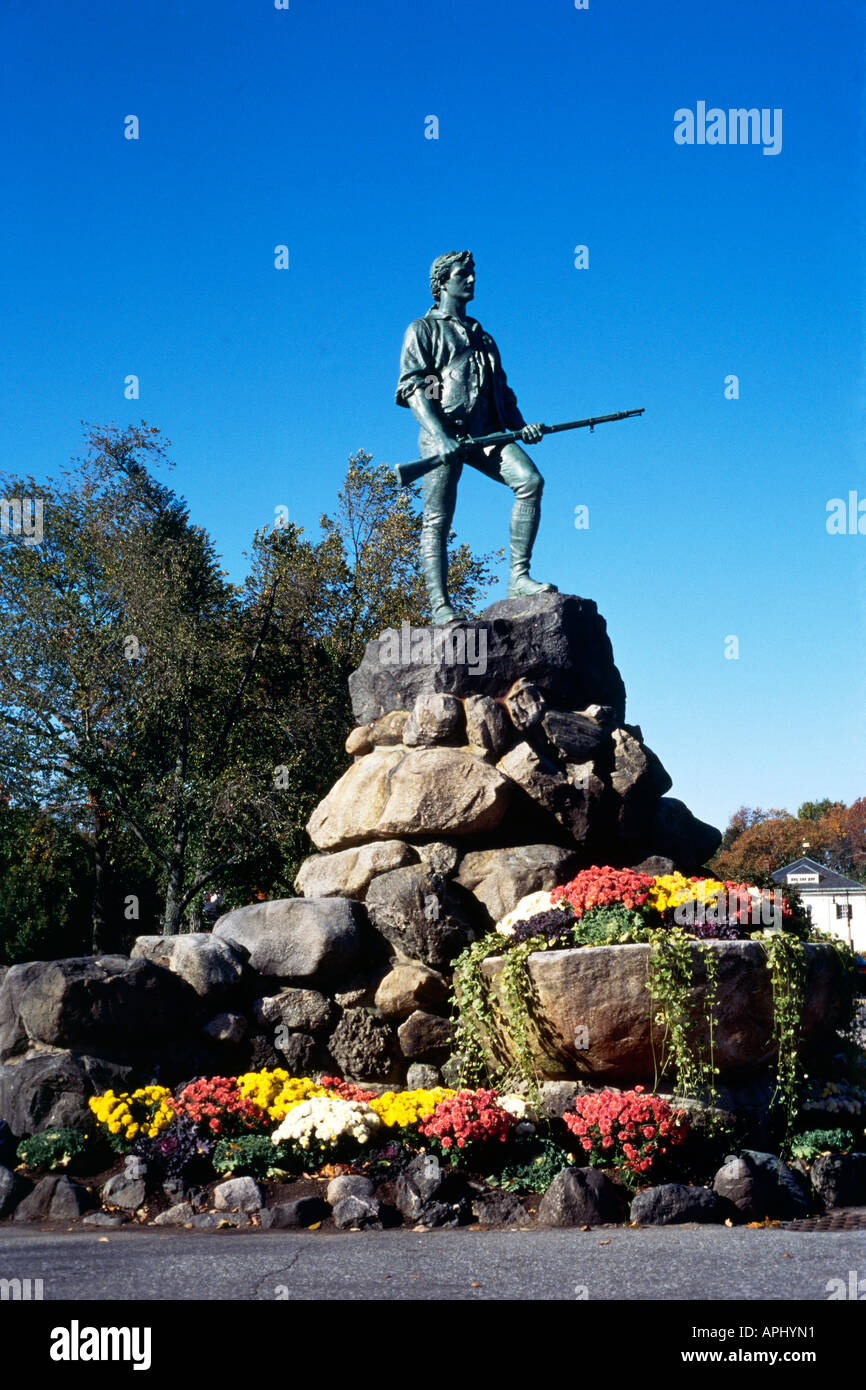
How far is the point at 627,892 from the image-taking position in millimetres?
9070

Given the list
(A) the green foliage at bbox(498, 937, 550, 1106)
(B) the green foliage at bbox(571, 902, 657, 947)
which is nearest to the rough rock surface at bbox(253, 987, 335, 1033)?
(A) the green foliage at bbox(498, 937, 550, 1106)

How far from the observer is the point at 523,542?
40.5 ft

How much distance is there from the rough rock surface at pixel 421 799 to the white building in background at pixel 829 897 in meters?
43.9

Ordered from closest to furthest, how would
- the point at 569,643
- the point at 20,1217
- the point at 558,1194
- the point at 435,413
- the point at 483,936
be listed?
the point at 558,1194, the point at 20,1217, the point at 483,936, the point at 569,643, the point at 435,413

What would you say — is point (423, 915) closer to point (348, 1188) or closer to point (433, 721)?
point (433, 721)

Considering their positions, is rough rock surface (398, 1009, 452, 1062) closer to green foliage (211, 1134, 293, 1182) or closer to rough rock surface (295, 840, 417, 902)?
rough rock surface (295, 840, 417, 902)

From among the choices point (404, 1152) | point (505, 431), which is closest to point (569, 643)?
point (505, 431)

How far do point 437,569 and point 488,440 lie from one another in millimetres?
1381

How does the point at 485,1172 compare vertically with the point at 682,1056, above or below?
below

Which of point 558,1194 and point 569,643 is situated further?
point 569,643

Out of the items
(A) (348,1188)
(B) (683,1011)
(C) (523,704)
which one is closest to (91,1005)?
(A) (348,1188)

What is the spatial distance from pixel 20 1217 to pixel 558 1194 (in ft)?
11.4
